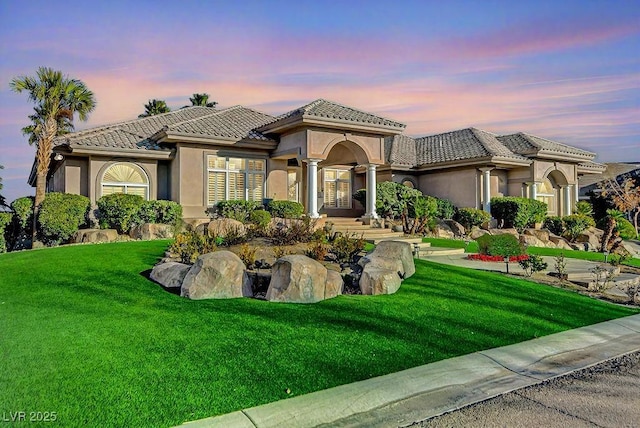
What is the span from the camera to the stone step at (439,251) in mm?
14687

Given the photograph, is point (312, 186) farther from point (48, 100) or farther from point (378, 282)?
point (48, 100)

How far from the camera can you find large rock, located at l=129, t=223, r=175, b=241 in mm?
15305

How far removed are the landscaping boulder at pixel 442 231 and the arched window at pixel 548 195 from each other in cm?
874

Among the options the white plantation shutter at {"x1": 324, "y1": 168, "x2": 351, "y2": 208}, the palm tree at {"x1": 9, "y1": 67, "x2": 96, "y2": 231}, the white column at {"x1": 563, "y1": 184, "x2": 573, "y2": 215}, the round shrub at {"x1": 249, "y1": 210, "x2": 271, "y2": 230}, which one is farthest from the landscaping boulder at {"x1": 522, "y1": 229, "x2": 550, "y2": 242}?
the palm tree at {"x1": 9, "y1": 67, "x2": 96, "y2": 231}

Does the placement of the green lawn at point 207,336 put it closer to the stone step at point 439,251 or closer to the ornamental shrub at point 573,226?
the stone step at point 439,251

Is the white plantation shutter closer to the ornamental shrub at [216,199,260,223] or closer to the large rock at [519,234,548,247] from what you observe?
the ornamental shrub at [216,199,260,223]

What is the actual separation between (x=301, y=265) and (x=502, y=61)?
38.0 feet

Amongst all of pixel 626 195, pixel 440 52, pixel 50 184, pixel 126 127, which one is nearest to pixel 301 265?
pixel 440 52

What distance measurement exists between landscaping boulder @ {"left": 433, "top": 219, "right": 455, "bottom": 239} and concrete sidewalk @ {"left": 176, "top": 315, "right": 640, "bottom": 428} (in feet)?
46.9

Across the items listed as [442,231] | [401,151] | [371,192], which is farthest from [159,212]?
[401,151]

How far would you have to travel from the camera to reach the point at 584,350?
249 inches

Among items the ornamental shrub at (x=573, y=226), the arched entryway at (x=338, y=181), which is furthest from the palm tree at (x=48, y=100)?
the ornamental shrub at (x=573, y=226)

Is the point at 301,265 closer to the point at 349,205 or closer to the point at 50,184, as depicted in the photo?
the point at 349,205

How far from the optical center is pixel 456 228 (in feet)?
72.9
